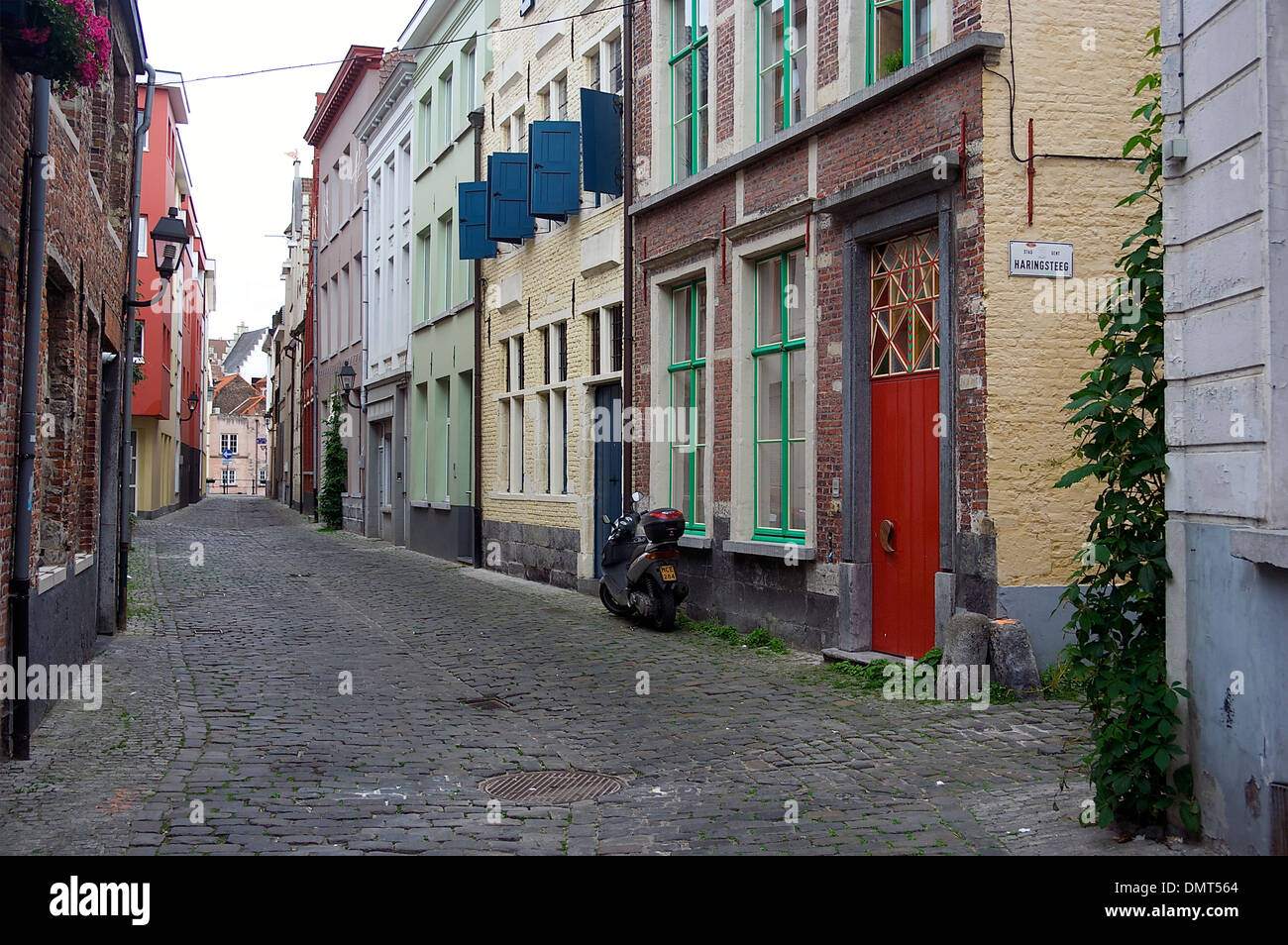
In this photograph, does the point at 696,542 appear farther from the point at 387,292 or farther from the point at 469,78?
the point at 387,292

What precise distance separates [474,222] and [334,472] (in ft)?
46.8

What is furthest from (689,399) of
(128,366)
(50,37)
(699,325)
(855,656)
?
(50,37)

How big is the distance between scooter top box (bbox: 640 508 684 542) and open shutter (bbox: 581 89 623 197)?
4.43 meters

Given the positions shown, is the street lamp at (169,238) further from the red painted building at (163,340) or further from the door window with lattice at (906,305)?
the red painted building at (163,340)

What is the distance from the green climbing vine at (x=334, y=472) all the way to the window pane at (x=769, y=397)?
2204 centimetres

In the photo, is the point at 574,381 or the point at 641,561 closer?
the point at 641,561

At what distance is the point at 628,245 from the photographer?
46.2 ft

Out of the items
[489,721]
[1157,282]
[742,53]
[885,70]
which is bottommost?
[489,721]

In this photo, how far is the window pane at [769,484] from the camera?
11.3m

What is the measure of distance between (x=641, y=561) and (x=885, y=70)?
5.06 m

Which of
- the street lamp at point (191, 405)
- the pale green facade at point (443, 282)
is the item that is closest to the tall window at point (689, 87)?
the pale green facade at point (443, 282)

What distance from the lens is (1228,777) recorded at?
4668 millimetres
